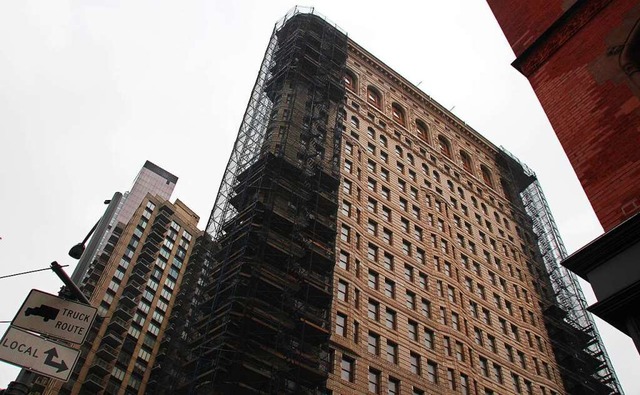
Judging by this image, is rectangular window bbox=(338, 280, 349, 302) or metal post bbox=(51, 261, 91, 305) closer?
metal post bbox=(51, 261, 91, 305)

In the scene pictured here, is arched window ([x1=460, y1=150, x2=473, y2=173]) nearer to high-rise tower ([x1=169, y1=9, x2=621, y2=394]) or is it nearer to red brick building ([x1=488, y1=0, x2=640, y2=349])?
high-rise tower ([x1=169, y1=9, x2=621, y2=394])

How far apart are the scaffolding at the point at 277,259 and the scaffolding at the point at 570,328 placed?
21.2 meters

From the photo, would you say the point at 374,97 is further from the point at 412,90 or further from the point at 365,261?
the point at 365,261

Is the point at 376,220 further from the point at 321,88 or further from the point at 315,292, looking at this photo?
the point at 321,88

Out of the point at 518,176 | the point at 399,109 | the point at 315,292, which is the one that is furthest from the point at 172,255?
the point at 315,292

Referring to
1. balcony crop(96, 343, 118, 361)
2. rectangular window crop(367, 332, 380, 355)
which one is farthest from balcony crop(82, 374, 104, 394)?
rectangular window crop(367, 332, 380, 355)

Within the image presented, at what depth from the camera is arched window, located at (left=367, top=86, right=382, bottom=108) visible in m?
66.0

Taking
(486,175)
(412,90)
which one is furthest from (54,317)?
(486,175)

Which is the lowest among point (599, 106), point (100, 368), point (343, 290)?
point (599, 106)

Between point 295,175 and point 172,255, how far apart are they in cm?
5988

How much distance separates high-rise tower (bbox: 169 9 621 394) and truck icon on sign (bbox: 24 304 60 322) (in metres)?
23.4

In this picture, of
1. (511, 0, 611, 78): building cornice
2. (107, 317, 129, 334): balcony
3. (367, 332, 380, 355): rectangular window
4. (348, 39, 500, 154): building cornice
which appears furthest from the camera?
(107, 317, 129, 334): balcony

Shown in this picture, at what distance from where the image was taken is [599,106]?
12.8m

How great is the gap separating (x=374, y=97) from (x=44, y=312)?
61.5m
